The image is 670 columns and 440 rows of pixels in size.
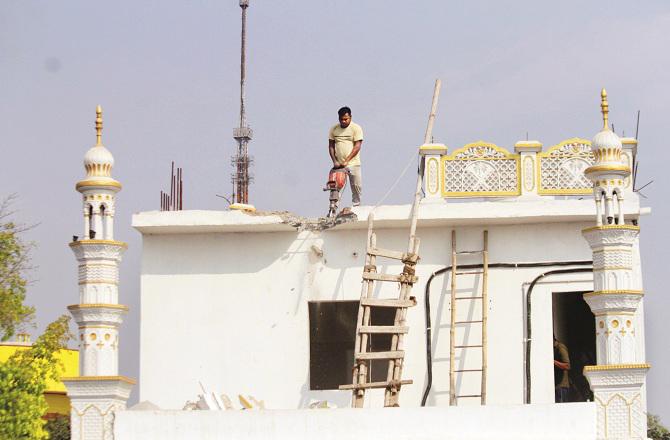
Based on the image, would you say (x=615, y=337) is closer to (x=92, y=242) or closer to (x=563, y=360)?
(x=563, y=360)

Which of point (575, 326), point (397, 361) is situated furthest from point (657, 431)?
point (397, 361)

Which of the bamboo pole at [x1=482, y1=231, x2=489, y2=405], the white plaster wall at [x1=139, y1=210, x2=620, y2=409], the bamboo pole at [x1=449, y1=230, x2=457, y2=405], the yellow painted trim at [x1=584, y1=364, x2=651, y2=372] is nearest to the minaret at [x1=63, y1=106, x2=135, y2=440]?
the white plaster wall at [x1=139, y1=210, x2=620, y2=409]

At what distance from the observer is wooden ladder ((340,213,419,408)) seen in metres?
15.8

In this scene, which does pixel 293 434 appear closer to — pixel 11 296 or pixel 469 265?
pixel 469 265

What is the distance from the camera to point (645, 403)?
16062 millimetres

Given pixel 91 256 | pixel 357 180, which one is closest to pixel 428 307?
pixel 357 180

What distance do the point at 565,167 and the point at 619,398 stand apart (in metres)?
4.03

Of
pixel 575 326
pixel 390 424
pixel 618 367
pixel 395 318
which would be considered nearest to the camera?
pixel 618 367

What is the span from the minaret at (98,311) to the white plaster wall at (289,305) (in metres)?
2.57

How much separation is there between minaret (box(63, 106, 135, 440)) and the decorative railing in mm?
4339

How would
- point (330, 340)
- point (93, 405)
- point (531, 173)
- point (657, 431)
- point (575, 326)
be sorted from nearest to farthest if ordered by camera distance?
1. point (93, 405)
2. point (531, 173)
3. point (330, 340)
4. point (575, 326)
5. point (657, 431)

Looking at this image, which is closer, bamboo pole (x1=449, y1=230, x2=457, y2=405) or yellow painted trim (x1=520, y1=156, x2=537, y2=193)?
bamboo pole (x1=449, y1=230, x2=457, y2=405)

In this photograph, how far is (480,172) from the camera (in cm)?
1758

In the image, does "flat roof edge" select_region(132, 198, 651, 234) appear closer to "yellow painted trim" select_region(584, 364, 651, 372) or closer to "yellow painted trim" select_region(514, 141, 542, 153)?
"yellow painted trim" select_region(514, 141, 542, 153)
